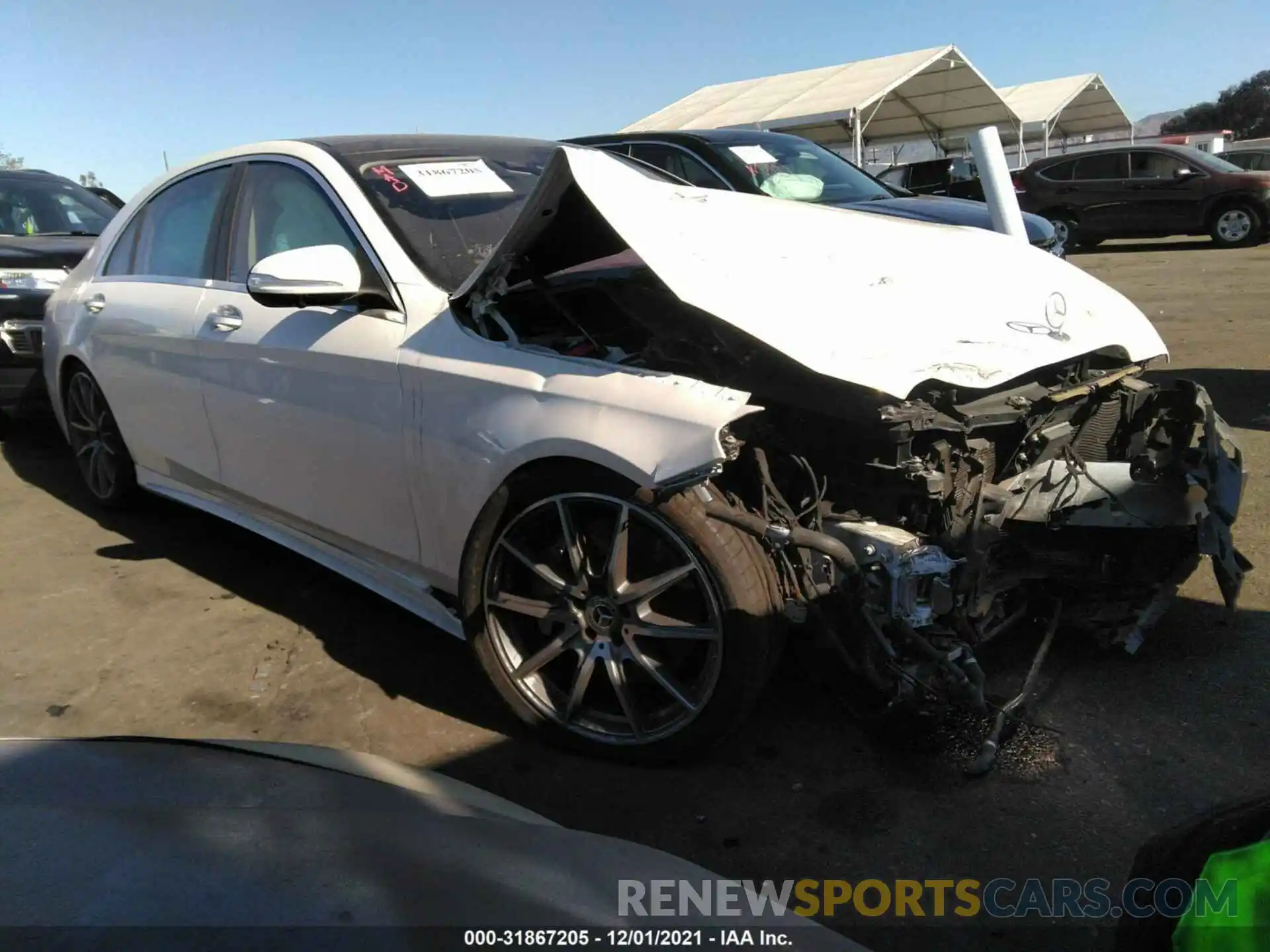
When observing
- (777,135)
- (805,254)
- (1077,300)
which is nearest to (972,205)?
(777,135)

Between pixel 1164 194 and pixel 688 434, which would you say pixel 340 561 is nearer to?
pixel 688 434

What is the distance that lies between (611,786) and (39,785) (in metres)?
1.41

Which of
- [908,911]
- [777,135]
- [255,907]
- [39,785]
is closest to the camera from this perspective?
[255,907]

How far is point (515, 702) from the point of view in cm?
274

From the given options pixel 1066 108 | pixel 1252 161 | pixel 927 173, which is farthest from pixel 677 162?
pixel 1066 108

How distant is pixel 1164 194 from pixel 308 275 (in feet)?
50.4

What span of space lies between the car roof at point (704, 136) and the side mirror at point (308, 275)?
17.5ft

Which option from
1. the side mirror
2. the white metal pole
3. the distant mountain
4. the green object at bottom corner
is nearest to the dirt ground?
the green object at bottom corner

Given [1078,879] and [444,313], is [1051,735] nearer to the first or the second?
[1078,879]

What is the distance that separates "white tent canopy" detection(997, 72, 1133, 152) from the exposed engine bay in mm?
27786

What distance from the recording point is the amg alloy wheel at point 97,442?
15.2 ft

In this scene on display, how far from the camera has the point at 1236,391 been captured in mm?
5949

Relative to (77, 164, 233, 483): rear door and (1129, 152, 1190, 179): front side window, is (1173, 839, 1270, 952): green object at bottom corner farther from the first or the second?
(1129, 152, 1190, 179): front side window

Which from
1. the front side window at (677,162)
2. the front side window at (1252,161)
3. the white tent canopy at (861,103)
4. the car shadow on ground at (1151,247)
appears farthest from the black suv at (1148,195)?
the front side window at (677,162)
